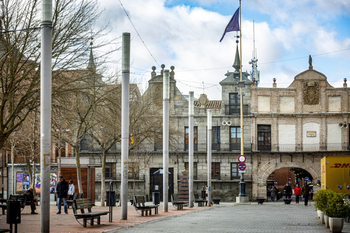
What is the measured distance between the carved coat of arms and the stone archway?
5651 millimetres

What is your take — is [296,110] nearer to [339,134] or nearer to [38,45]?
[339,134]

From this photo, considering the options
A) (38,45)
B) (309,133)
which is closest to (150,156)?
(309,133)

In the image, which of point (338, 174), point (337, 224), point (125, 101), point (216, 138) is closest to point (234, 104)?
point (216, 138)

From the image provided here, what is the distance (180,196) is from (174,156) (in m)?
15.3

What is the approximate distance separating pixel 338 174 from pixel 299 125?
2943 cm

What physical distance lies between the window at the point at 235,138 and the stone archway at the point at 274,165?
224 cm

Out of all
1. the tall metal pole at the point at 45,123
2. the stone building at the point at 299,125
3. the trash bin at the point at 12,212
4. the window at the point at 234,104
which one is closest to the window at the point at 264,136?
the stone building at the point at 299,125

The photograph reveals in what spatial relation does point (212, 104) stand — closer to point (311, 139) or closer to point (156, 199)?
point (311, 139)

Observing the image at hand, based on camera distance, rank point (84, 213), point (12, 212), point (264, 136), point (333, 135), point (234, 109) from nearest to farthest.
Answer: point (12, 212)
point (84, 213)
point (333, 135)
point (264, 136)
point (234, 109)

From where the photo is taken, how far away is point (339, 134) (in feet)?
168

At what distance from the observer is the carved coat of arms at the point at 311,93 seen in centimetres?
5203

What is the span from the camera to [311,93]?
52.2 meters

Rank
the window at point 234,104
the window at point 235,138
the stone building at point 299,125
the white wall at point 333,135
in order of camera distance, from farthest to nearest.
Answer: the window at point 234,104 < the window at point 235,138 < the stone building at point 299,125 < the white wall at point 333,135

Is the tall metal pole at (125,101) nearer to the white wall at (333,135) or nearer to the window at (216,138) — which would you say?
the window at (216,138)
